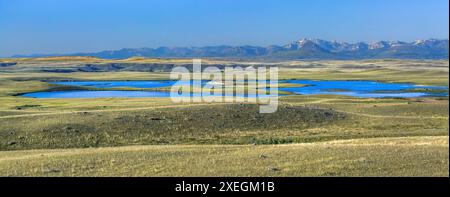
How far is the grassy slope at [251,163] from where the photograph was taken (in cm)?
2030

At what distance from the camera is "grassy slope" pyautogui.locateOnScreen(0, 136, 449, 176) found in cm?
2030

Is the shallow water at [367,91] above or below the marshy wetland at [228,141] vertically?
below

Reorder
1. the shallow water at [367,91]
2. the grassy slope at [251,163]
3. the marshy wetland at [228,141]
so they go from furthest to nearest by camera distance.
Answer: the shallow water at [367,91] → the marshy wetland at [228,141] → the grassy slope at [251,163]

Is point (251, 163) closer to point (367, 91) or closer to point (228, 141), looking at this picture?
point (228, 141)

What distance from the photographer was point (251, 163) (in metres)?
22.4

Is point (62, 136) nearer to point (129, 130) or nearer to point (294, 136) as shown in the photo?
point (129, 130)

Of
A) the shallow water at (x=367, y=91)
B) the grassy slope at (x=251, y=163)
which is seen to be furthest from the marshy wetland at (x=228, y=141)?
the shallow water at (x=367, y=91)

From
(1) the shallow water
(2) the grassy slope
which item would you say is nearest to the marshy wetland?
(2) the grassy slope

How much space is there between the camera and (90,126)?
4616 centimetres

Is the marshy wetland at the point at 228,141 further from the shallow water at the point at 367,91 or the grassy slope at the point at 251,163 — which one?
the shallow water at the point at 367,91

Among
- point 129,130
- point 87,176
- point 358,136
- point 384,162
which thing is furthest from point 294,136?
point 87,176

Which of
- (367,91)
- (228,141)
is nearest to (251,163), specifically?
(228,141)

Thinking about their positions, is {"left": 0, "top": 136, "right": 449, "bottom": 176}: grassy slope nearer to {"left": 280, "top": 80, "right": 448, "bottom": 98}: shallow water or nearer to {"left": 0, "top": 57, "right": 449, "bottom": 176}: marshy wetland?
{"left": 0, "top": 57, "right": 449, "bottom": 176}: marshy wetland
